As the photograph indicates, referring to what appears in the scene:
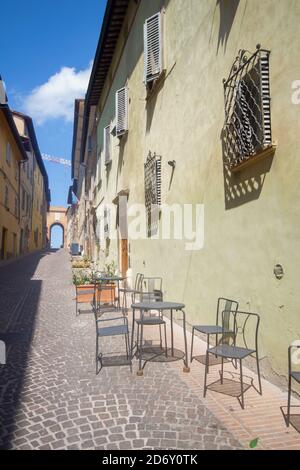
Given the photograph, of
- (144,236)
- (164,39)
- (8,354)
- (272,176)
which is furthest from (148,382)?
(164,39)

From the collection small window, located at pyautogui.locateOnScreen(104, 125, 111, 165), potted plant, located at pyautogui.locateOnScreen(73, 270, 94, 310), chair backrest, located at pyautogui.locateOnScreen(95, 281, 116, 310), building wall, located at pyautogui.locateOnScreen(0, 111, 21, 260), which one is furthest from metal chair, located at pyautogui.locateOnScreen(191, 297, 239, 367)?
building wall, located at pyautogui.locateOnScreen(0, 111, 21, 260)

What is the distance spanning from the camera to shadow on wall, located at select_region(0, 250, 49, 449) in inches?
141

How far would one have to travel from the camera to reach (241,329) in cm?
504

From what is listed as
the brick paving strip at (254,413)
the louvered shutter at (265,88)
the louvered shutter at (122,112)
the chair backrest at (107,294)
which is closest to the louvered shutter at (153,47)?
the louvered shutter at (122,112)

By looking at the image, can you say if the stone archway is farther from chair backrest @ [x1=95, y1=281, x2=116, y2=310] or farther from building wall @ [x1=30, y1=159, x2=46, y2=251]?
chair backrest @ [x1=95, y1=281, x2=116, y2=310]

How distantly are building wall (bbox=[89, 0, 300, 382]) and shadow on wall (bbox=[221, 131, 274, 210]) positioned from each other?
0.05 feet

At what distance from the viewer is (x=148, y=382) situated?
4449mm

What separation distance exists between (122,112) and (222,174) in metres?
7.89

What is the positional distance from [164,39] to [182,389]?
793cm

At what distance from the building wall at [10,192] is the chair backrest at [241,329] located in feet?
63.5

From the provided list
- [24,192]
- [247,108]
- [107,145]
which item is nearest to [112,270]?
[107,145]

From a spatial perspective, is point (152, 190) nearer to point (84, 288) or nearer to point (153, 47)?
point (84, 288)
